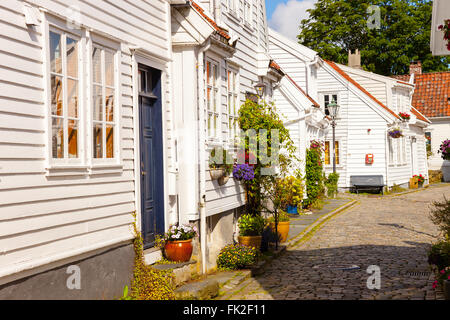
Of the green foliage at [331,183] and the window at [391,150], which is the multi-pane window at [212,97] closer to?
the green foliage at [331,183]

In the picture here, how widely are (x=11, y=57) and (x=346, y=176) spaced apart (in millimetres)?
24918

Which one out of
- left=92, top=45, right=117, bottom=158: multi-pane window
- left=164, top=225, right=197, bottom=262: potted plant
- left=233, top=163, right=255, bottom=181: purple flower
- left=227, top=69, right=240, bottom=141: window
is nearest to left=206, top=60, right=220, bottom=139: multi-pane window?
left=227, top=69, right=240, bottom=141: window

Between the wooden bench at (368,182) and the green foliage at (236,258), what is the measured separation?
731 inches

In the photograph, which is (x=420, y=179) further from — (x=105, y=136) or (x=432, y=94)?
(x=105, y=136)

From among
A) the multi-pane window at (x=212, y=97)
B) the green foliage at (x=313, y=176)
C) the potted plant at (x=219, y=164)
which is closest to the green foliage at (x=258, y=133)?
the potted plant at (x=219, y=164)

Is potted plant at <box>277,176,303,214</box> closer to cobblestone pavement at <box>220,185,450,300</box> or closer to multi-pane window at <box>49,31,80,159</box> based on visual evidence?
cobblestone pavement at <box>220,185,450,300</box>

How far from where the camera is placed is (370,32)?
136 ft

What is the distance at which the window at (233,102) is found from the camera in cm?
1188

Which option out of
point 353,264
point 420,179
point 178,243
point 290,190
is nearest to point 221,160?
point 178,243

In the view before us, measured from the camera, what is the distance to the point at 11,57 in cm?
557

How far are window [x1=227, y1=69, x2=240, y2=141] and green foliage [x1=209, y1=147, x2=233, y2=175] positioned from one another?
700mm

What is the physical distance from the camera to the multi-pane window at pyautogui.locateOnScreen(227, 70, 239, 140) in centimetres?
1189

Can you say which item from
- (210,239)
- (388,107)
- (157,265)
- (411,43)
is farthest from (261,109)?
(411,43)
